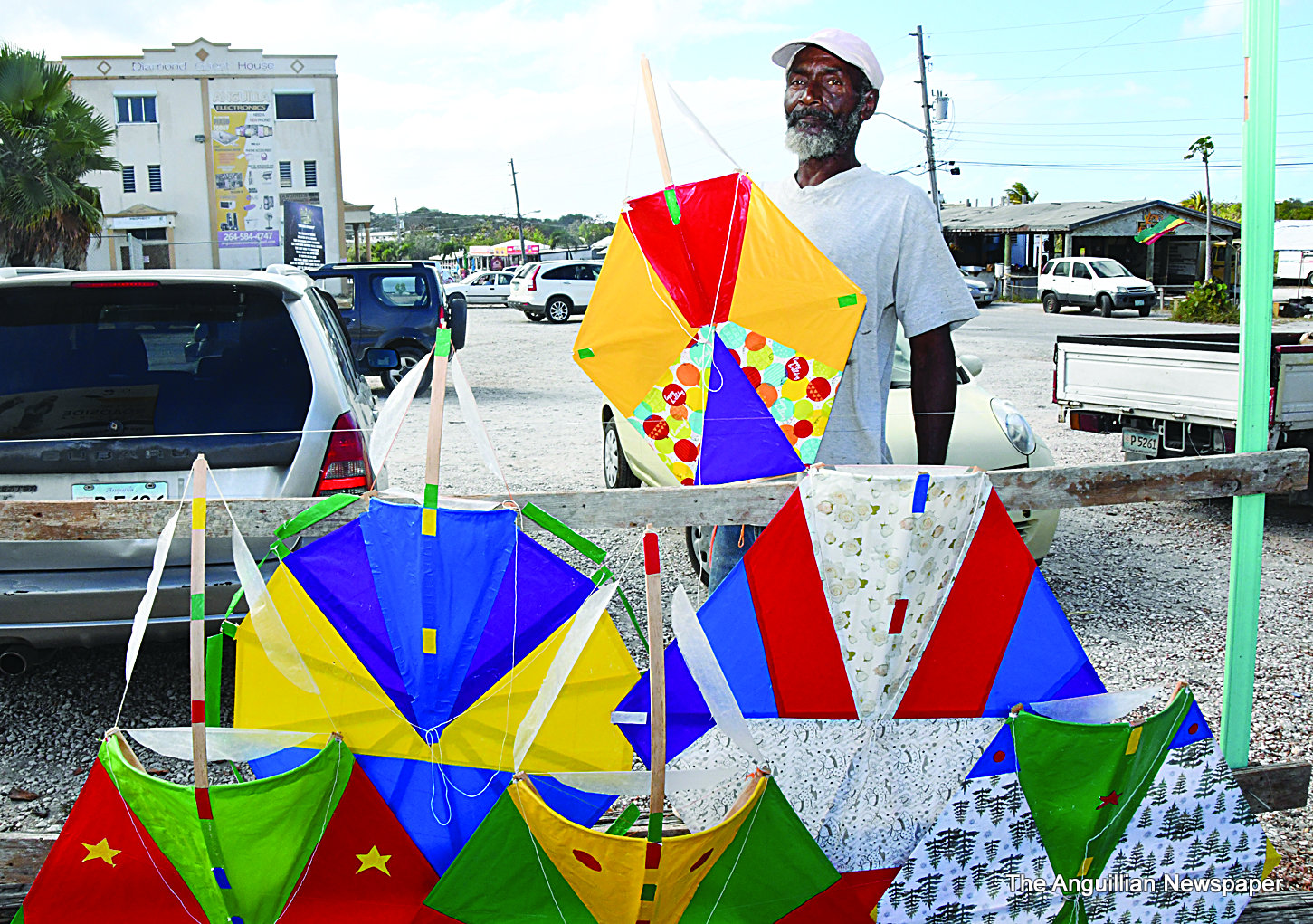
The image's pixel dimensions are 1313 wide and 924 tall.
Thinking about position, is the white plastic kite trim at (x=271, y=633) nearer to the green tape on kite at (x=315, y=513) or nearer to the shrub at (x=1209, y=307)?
the green tape on kite at (x=315, y=513)

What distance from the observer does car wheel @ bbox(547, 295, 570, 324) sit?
90.1 ft

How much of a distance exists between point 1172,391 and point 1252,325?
14.6ft

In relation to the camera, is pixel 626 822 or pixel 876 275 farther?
pixel 876 275

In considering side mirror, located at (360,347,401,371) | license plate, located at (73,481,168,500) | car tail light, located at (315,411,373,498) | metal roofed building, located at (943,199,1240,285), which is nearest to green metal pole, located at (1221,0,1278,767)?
car tail light, located at (315,411,373,498)

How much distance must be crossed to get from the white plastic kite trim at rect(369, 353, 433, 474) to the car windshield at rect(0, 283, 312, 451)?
1149 mm

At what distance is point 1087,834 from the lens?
Result: 216 centimetres

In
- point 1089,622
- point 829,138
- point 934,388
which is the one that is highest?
point 829,138

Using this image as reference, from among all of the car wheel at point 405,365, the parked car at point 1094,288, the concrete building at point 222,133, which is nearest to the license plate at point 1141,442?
the car wheel at point 405,365

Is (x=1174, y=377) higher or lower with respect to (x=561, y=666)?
higher

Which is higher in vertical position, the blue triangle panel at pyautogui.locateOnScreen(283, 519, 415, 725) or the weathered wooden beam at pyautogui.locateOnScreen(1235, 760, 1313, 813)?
the blue triangle panel at pyautogui.locateOnScreen(283, 519, 415, 725)

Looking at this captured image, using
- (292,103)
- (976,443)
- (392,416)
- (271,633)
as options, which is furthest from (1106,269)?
(271,633)

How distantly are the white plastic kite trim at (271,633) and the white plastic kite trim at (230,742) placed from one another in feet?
0.34

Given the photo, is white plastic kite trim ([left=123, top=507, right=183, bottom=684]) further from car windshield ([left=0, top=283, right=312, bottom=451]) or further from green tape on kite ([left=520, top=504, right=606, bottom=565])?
car windshield ([left=0, top=283, right=312, bottom=451])

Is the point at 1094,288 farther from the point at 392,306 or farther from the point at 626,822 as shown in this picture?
the point at 626,822
